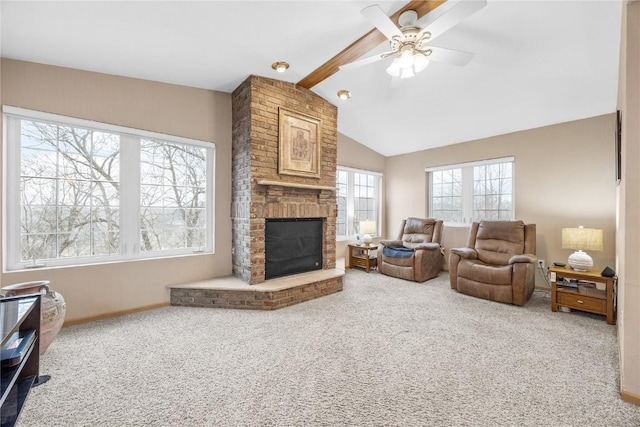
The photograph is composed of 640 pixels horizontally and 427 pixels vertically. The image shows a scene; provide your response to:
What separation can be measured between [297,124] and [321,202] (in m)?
1.16

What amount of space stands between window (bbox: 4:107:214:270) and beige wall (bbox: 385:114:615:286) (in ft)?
14.5

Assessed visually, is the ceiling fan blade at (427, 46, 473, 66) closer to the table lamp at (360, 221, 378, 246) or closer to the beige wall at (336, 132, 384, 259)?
the beige wall at (336, 132, 384, 259)

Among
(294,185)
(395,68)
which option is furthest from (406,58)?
(294,185)

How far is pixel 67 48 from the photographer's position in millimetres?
2539

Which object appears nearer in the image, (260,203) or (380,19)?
(380,19)

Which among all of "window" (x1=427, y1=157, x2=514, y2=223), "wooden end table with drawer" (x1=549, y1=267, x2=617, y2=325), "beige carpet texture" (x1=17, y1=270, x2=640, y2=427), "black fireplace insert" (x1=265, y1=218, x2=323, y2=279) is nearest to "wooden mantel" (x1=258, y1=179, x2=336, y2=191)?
"black fireplace insert" (x1=265, y1=218, x2=323, y2=279)

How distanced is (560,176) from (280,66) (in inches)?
159

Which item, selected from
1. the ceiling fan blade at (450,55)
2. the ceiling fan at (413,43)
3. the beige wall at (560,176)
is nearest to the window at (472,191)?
the beige wall at (560,176)

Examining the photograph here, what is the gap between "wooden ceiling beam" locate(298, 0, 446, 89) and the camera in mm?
2227

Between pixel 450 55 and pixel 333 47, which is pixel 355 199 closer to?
pixel 333 47

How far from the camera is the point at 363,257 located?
5.40 m

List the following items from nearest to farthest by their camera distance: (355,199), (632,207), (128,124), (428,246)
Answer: (632,207) < (128,124) < (428,246) < (355,199)

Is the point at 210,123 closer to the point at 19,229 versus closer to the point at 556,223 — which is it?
the point at 19,229

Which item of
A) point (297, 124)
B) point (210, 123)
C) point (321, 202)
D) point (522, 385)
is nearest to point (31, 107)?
point (210, 123)
